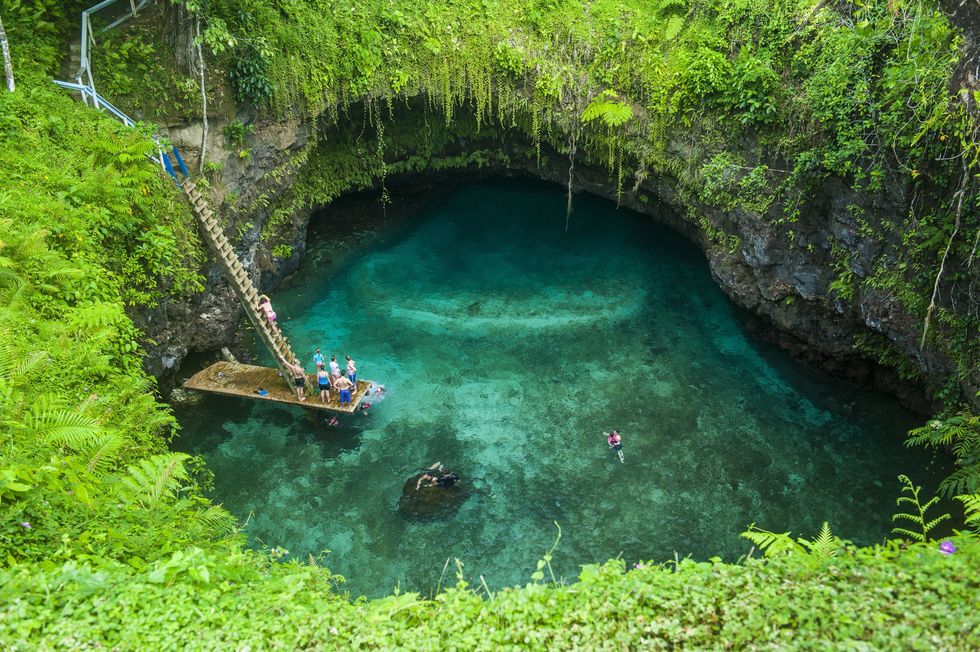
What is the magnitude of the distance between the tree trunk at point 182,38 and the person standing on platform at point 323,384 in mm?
7597

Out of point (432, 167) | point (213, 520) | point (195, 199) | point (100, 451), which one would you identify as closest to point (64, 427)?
point (100, 451)

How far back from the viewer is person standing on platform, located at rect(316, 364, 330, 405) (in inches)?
514

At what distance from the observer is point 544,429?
44.4 feet

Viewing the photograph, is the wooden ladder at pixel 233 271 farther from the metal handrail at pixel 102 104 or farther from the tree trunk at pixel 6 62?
the tree trunk at pixel 6 62

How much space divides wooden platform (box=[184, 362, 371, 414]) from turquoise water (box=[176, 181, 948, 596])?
0.50 m

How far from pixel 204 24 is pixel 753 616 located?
15.6 m

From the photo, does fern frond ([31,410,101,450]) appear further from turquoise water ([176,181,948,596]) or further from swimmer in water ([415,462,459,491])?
swimmer in water ([415,462,459,491])

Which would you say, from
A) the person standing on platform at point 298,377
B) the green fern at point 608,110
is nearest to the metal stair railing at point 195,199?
the person standing on platform at point 298,377

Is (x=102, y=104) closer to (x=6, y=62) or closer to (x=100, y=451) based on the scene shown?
→ (x=6, y=62)

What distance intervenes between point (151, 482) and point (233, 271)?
6847 millimetres

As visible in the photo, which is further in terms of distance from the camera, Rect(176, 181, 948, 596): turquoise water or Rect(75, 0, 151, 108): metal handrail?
Rect(75, 0, 151, 108): metal handrail

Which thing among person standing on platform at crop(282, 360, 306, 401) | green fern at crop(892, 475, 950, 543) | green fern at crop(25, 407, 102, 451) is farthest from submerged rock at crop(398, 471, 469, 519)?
green fern at crop(892, 475, 950, 543)

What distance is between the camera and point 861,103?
11.4 m

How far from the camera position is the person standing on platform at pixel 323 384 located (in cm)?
1305
